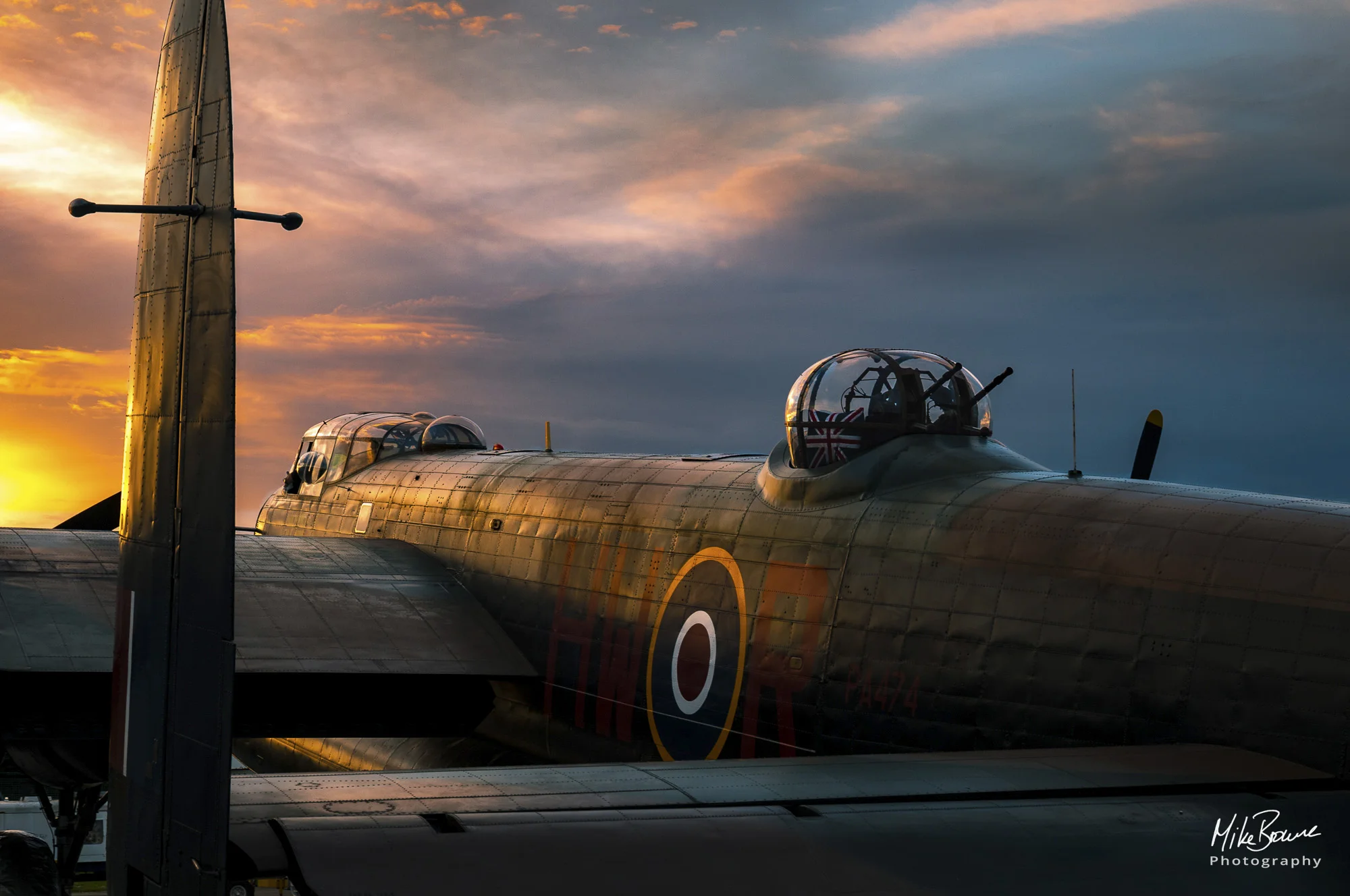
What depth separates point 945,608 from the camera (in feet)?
30.1

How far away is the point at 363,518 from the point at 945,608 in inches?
427

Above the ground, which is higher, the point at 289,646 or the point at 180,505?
the point at 180,505

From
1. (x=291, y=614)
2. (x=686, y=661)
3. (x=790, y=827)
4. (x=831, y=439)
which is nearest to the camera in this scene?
(x=790, y=827)

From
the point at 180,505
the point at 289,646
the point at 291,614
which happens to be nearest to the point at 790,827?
the point at 180,505

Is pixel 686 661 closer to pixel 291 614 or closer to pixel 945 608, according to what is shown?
pixel 945 608

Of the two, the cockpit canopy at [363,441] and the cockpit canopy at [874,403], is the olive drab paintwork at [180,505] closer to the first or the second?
the cockpit canopy at [874,403]

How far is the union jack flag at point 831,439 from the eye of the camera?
10828mm

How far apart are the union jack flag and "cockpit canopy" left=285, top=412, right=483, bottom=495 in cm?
909

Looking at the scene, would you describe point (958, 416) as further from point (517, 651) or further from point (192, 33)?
point (192, 33)

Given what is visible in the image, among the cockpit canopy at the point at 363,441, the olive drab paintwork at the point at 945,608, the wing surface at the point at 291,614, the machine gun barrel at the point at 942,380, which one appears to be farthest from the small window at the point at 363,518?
the machine gun barrel at the point at 942,380

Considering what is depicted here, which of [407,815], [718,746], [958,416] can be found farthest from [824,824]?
[958,416]

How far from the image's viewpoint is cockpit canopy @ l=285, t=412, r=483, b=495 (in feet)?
62.7

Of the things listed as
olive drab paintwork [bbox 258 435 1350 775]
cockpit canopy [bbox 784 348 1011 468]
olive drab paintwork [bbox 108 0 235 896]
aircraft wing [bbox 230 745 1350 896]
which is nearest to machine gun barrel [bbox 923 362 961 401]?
cockpit canopy [bbox 784 348 1011 468]

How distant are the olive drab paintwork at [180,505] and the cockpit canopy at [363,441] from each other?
1262 cm
